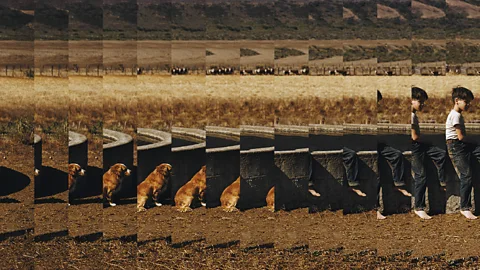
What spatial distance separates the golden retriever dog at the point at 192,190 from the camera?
776 cm

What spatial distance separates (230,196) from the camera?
7992mm

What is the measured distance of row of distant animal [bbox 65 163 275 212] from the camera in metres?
7.79

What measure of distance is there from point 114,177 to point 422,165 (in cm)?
388

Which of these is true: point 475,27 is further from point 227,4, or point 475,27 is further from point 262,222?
point 262,222

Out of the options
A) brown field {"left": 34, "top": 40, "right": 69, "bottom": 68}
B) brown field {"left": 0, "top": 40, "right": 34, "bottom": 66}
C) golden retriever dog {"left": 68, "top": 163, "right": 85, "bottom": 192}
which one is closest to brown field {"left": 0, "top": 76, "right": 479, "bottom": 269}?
golden retriever dog {"left": 68, "top": 163, "right": 85, "bottom": 192}

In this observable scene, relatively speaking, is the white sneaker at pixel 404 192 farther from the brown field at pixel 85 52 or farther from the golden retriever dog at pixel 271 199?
the brown field at pixel 85 52

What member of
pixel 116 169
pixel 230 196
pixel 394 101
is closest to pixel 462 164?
pixel 394 101

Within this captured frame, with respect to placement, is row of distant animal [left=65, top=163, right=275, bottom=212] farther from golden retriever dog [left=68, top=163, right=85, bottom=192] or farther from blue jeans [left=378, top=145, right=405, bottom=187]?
blue jeans [left=378, top=145, right=405, bottom=187]

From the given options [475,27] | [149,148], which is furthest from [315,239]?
[475,27]

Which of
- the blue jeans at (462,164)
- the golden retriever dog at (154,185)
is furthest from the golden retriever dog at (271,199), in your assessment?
the blue jeans at (462,164)

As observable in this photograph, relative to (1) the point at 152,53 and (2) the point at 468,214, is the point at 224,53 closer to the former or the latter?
(1) the point at 152,53

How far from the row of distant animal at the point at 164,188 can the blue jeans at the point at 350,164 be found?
137cm

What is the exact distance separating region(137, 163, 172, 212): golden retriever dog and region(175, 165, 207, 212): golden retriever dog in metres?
0.22

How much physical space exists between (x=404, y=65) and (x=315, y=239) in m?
2.90
